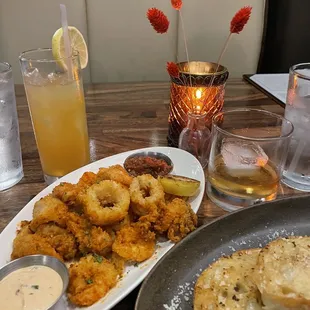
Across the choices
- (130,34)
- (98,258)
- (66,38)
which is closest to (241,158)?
(98,258)

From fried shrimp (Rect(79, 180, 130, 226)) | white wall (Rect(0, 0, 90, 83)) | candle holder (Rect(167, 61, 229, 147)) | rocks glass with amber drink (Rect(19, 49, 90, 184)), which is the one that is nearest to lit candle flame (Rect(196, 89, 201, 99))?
candle holder (Rect(167, 61, 229, 147))

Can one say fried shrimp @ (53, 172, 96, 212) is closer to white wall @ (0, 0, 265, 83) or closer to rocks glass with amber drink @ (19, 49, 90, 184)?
rocks glass with amber drink @ (19, 49, 90, 184)

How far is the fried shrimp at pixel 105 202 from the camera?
1041 millimetres

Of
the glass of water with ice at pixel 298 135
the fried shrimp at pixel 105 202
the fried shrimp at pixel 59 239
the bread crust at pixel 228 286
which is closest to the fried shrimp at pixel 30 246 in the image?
the fried shrimp at pixel 59 239

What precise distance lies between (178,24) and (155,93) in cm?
88

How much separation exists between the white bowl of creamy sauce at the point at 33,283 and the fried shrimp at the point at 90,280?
42mm

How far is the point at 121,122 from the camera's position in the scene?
1857 millimetres

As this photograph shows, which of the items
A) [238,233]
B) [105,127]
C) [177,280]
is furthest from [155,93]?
[177,280]

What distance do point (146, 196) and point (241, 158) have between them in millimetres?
355

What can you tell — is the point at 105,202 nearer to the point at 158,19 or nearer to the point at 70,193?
the point at 70,193

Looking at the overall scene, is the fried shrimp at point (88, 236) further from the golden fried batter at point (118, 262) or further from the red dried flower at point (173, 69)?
the red dried flower at point (173, 69)

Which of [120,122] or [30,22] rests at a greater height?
[30,22]

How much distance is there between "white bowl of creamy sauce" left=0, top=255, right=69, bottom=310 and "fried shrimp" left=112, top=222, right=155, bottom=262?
16cm

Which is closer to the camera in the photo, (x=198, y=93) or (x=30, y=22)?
(x=198, y=93)
